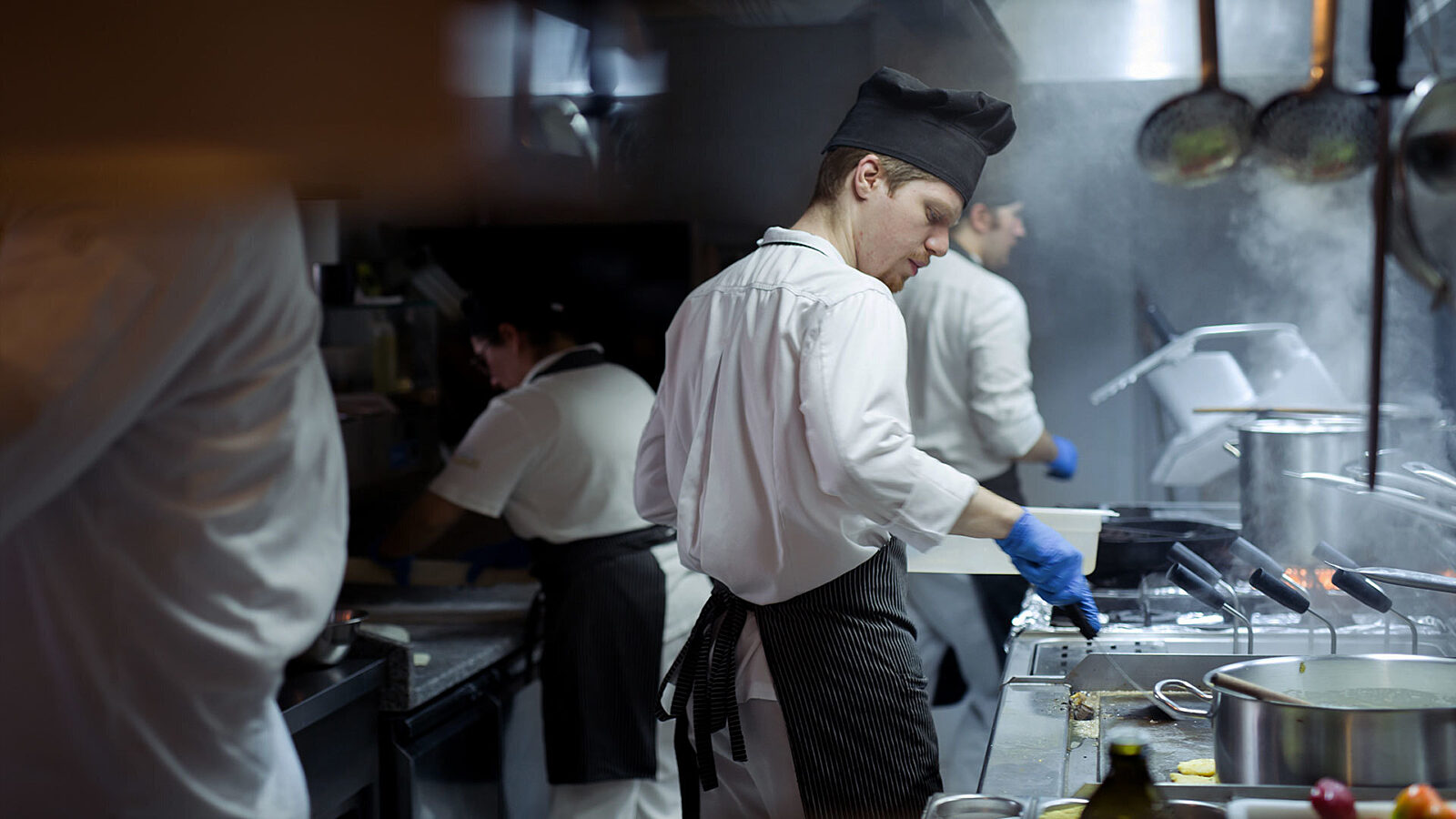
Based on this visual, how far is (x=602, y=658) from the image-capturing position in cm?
217

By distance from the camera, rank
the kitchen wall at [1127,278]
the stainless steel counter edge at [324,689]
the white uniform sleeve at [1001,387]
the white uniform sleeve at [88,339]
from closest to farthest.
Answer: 1. the white uniform sleeve at [88,339]
2. the stainless steel counter edge at [324,689]
3. the white uniform sleeve at [1001,387]
4. the kitchen wall at [1127,278]

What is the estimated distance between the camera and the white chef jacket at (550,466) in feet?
7.09

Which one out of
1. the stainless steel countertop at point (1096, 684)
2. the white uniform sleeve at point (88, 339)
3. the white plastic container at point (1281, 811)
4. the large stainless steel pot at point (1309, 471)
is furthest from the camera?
the large stainless steel pot at point (1309, 471)

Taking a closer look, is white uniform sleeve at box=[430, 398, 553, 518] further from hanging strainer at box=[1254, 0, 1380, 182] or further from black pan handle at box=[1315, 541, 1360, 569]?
hanging strainer at box=[1254, 0, 1380, 182]

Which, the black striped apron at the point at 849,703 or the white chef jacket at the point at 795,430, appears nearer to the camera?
the white chef jacket at the point at 795,430

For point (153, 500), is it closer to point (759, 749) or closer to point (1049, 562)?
point (759, 749)

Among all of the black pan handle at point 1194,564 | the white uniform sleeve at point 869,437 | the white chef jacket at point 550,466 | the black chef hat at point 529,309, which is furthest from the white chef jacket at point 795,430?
the black chef hat at point 529,309

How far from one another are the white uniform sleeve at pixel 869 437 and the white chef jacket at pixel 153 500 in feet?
1.63

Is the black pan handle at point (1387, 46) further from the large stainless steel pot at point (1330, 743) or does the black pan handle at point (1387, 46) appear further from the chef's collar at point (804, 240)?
the chef's collar at point (804, 240)

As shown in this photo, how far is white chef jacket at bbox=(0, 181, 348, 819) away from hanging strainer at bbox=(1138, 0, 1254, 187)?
31.1 inches

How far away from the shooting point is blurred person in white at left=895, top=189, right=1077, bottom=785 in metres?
2.78

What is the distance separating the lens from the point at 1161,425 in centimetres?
323

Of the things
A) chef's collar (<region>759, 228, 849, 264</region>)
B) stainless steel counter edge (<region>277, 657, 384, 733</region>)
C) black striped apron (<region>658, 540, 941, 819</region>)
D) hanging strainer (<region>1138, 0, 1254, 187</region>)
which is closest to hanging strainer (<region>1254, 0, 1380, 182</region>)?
hanging strainer (<region>1138, 0, 1254, 187</region>)

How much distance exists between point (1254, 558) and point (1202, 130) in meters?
0.77
